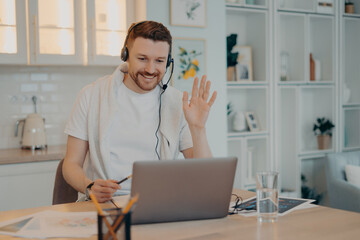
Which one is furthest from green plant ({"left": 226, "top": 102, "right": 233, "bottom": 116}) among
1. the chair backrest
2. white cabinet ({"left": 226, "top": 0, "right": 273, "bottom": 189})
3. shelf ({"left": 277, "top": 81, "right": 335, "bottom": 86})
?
the chair backrest

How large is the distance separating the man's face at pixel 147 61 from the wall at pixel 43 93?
1787 mm

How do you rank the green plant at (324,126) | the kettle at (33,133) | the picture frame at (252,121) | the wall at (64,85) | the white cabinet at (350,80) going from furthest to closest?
the white cabinet at (350,80) → the green plant at (324,126) → the picture frame at (252,121) → the wall at (64,85) → the kettle at (33,133)

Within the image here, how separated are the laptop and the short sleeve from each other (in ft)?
2.59

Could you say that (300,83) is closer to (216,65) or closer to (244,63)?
(244,63)

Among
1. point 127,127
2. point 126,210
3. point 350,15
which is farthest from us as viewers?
point 350,15

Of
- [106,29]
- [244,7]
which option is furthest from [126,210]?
[244,7]

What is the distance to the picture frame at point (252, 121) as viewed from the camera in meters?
4.34

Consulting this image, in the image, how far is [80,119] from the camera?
2078 mm

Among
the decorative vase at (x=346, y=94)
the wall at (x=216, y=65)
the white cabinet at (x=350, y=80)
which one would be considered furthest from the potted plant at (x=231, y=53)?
the decorative vase at (x=346, y=94)

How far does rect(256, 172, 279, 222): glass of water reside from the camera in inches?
55.6

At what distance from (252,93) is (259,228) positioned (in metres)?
3.21

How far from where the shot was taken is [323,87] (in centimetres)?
468

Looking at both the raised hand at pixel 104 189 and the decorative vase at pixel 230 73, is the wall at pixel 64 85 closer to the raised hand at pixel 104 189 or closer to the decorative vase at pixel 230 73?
the decorative vase at pixel 230 73

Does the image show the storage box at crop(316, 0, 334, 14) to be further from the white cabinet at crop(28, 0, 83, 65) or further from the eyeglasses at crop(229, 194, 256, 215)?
the eyeglasses at crop(229, 194, 256, 215)
